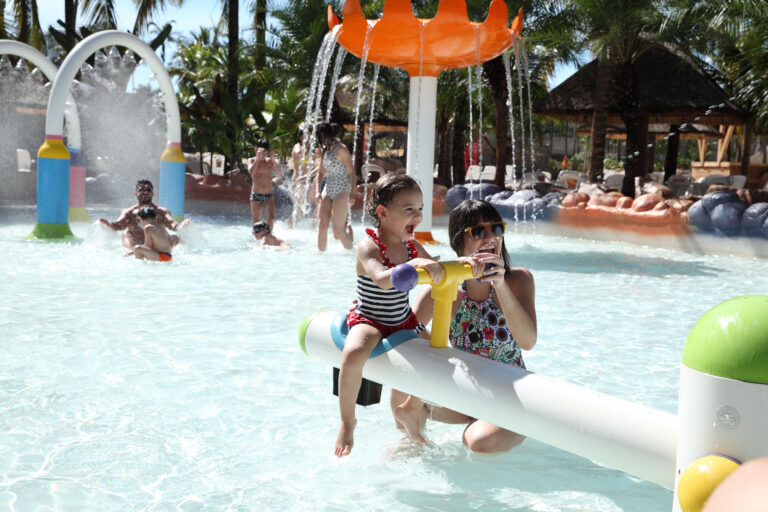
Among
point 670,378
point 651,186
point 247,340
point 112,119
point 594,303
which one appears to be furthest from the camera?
point 112,119

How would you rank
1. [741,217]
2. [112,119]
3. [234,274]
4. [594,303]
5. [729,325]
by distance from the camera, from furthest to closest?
[112,119], [741,217], [234,274], [594,303], [729,325]

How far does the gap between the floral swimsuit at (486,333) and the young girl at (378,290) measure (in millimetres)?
192

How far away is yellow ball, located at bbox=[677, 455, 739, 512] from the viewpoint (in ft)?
4.84

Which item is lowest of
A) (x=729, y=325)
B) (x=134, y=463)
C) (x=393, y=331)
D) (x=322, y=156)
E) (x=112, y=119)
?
(x=134, y=463)

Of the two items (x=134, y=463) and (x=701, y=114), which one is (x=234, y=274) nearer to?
(x=134, y=463)

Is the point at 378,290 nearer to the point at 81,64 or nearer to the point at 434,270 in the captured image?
the point at 434,270

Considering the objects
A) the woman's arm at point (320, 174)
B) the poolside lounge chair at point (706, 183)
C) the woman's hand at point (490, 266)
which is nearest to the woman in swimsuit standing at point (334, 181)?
the woman's arm at point (320, 174)

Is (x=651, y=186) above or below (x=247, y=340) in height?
above

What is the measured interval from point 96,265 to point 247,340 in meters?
3.60

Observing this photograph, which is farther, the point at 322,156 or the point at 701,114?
the point at 701,114

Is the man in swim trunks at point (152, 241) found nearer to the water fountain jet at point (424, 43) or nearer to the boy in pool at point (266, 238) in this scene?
the boy in pool at point (266, 238)

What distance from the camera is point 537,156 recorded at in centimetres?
3741

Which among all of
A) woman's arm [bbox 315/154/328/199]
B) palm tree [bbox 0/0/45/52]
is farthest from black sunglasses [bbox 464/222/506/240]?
Answer: palm tree [bbox 0/0/45/52]

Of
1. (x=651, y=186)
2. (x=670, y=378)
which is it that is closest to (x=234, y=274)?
(x=670, y=378)
